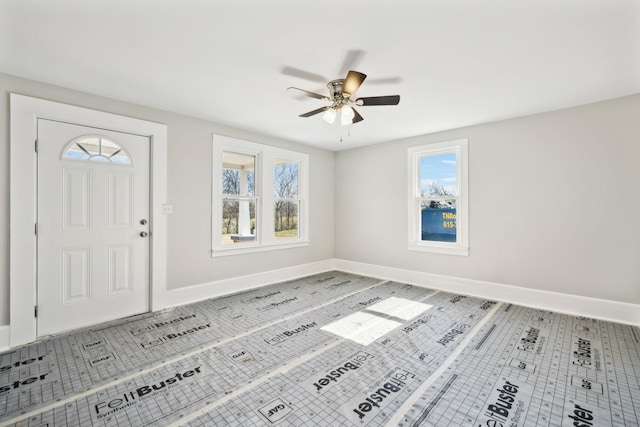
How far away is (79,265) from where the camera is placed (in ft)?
10.00

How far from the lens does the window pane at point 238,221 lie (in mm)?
4359

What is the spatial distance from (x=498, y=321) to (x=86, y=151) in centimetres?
484

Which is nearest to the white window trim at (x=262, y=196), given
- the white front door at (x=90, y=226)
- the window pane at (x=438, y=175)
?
the white front door at (x=90, y=226)

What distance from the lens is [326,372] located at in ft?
7.32

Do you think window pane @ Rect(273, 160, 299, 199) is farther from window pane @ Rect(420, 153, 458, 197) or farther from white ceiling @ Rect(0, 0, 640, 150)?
window pane @ Rect(420, 153, 458, 197)

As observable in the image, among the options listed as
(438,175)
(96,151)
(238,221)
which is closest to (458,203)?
(438,175)

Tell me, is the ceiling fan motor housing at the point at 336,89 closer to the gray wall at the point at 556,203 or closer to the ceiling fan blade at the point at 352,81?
the ceiling fan blade at the point at 352,81

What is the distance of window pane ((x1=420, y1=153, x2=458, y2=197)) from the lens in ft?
14.7

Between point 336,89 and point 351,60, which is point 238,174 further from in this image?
point 351,60

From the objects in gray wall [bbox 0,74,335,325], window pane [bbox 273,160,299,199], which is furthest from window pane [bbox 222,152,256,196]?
window pane [bbox 273,160,299,199]

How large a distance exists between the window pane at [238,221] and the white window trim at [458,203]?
2593 mm

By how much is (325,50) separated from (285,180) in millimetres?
3104

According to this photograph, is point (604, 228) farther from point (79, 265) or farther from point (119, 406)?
point (79, 265)

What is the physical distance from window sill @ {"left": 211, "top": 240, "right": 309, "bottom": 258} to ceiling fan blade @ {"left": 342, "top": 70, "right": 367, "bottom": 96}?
2.77 m
